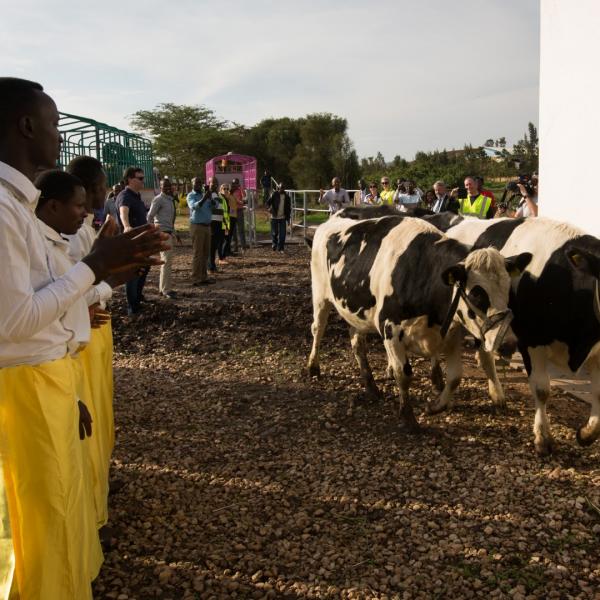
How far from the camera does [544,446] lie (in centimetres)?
416

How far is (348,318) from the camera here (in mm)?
5434

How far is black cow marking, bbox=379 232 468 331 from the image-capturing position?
4379 mm

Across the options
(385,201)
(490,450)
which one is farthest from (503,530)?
(385,201)

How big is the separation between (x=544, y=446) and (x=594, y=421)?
15.2 inches

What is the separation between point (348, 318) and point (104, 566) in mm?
3099

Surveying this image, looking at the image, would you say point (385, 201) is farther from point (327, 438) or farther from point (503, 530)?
point (503, 530)

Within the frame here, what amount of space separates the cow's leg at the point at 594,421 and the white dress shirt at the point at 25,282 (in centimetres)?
365

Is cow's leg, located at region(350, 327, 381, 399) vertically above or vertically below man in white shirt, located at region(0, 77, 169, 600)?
below

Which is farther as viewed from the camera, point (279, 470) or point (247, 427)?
point (247, 427)

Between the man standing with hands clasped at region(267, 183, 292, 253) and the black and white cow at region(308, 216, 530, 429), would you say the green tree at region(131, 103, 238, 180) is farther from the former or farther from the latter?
the black and white cow at region(308, 216, 530, 429)

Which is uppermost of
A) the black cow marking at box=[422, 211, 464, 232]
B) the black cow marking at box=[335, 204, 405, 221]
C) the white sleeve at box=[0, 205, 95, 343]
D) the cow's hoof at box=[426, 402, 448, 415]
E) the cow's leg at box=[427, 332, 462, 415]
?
the black cow marking at box=[335, 204, 405, 221]

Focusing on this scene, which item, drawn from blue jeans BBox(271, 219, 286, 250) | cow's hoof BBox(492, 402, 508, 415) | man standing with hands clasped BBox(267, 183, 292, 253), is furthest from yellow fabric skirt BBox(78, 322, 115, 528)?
blue jeans BBox(271, 219, 286, 250)

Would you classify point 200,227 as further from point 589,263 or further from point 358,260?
point 589,263

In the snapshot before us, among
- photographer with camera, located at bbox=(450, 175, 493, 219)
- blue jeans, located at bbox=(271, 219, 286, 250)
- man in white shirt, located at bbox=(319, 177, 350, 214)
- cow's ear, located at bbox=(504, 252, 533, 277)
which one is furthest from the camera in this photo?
blue jeans, located at bbox=(271, 219, 286, 250)
